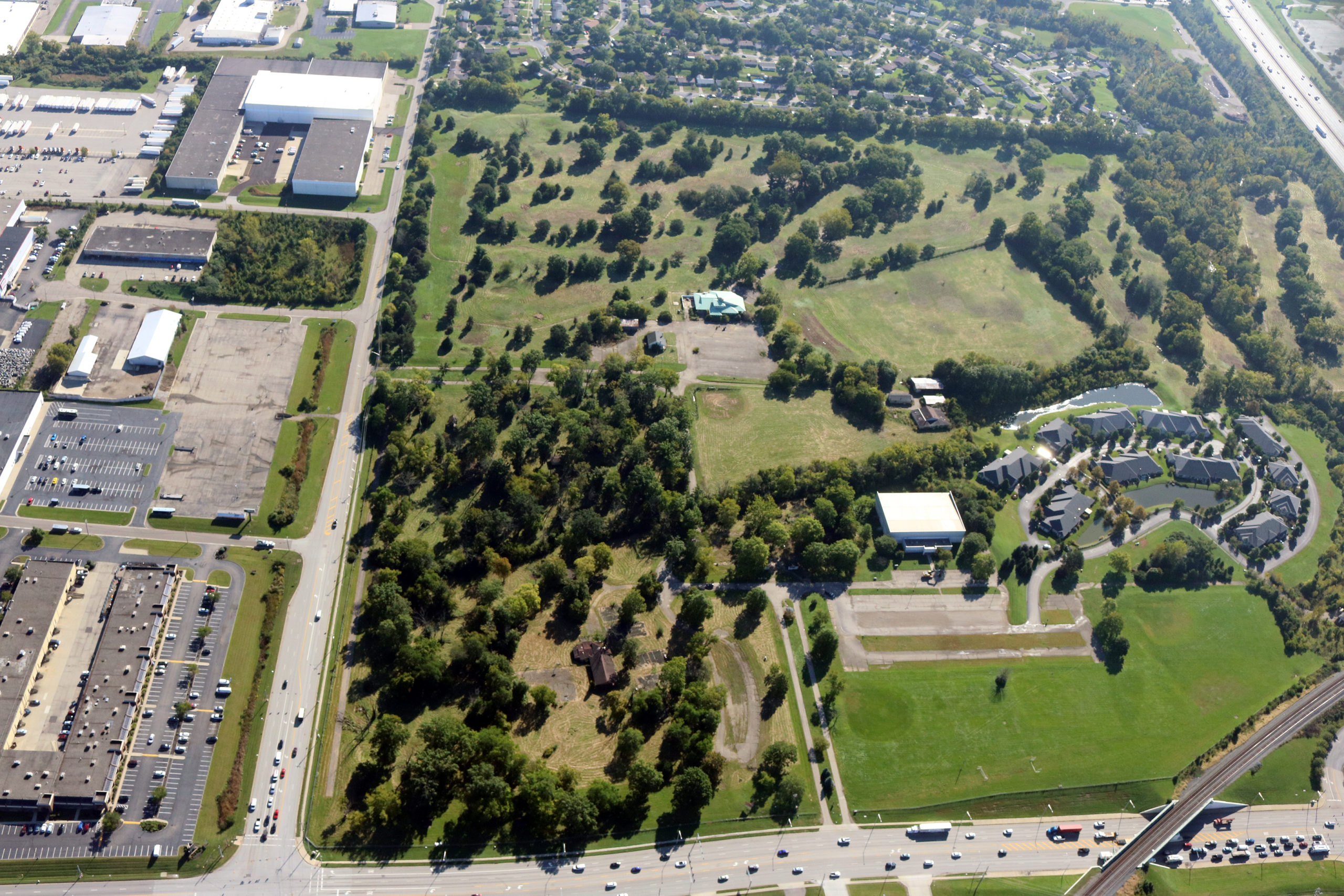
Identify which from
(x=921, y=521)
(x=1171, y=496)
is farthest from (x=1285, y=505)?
(x=921, y=521)

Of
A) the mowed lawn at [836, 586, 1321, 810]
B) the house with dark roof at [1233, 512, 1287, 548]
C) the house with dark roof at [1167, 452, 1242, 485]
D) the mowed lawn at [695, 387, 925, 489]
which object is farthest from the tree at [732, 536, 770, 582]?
the house with dark roof at [1233, 512, 1287, 548]

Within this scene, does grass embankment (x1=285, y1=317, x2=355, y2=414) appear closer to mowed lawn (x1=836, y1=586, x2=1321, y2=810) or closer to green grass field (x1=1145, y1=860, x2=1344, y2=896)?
mowed lawn (x1=836, y1=586, x2=1321, y2=810)

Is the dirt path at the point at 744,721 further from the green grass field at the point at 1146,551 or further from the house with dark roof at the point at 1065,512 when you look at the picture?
the house with dark roof at the point at 1065,512

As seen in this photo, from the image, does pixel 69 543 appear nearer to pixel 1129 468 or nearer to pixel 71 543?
pixel 71 543

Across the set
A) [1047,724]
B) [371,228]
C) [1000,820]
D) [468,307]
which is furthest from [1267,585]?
[371,228]

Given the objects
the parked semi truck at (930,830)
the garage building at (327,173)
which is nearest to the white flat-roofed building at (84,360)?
the garage building at (327,173)

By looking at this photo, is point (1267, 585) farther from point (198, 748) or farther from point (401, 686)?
point (198, 748)
